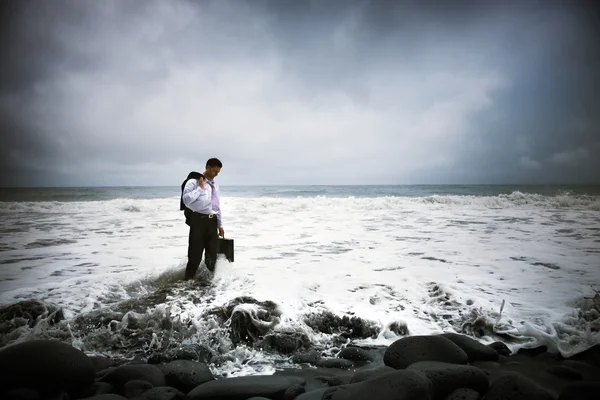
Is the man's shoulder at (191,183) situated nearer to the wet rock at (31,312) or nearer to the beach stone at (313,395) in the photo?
the wet rock at (31,312)

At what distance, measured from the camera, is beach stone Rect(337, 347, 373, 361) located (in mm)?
3074

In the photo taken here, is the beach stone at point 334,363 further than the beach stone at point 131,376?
Yes

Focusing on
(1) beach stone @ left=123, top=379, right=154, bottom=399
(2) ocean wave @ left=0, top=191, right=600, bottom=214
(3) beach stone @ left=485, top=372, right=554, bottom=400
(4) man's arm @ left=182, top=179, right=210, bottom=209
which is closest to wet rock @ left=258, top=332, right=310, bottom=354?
(1) beach stone @ left=123, top=379, right=154, bottom=399

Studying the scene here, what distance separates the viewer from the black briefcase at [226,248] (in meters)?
5.58

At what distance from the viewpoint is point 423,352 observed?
2.79 metres

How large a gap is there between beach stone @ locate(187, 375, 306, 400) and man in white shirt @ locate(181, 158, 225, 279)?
9.69ft

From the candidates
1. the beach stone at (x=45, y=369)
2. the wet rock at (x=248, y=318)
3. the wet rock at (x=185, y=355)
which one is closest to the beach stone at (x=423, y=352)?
the wet rock at (x=248, y=318)

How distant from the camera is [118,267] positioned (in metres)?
6.21

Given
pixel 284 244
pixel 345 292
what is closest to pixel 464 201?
pixel 284 244

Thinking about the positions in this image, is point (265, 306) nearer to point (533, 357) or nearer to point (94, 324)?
point (94, 324)

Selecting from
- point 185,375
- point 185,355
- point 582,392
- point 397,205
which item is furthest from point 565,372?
point 397,205

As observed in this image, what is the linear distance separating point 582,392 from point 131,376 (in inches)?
123

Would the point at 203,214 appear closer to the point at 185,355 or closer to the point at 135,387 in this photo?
the point at 185,355

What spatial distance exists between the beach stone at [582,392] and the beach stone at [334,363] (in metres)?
1.59
